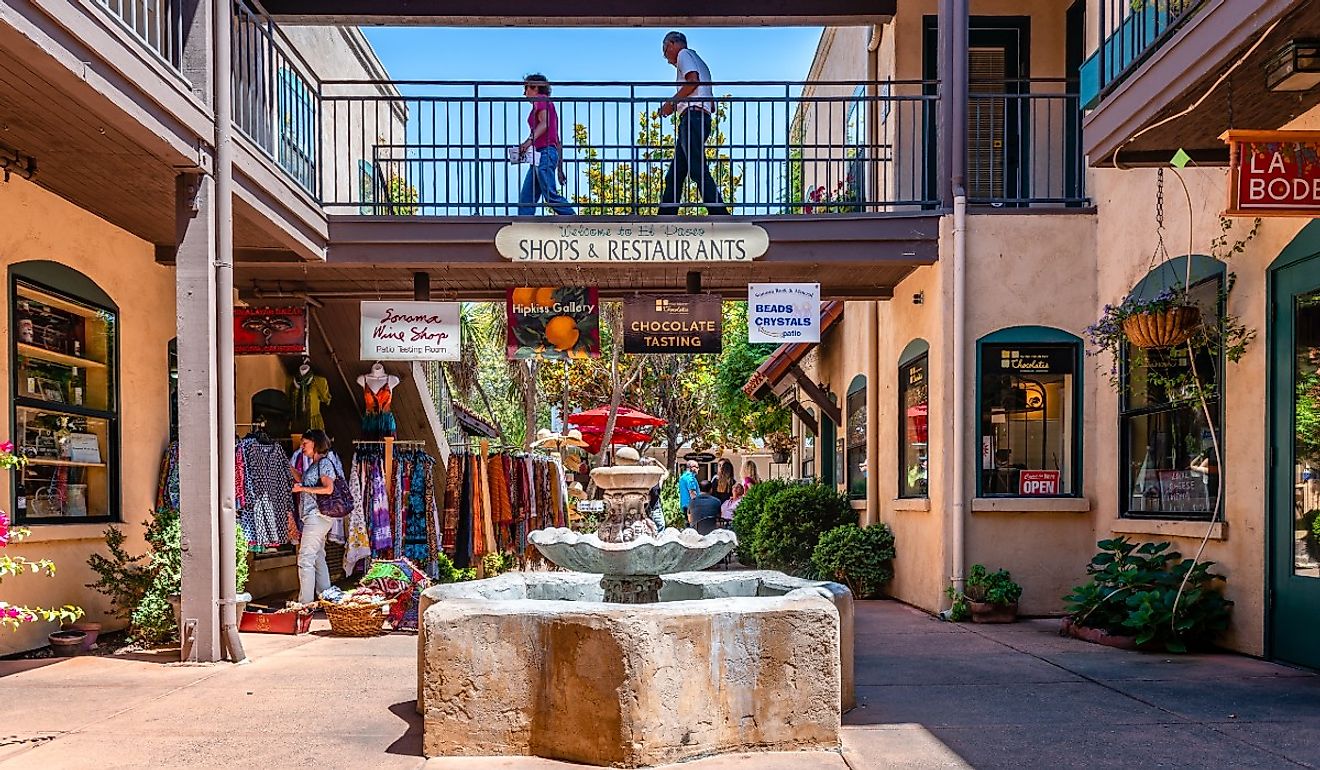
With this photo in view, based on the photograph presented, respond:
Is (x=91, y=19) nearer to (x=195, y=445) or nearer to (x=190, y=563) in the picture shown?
(x=195, y=445)

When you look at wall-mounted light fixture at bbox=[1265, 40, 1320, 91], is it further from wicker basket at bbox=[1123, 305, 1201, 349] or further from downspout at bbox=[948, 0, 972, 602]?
downspout at bbox=[948, 0, 972, 602]

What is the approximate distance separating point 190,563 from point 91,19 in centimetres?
360

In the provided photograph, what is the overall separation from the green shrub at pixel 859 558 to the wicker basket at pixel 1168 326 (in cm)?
470

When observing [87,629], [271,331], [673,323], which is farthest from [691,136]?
[87,629]

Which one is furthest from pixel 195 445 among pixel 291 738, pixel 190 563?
pixel 291 738

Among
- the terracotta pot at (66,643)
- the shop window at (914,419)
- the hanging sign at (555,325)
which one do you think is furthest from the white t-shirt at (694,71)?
the terracotta pot at (66,643)

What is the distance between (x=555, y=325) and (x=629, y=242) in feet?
4.72

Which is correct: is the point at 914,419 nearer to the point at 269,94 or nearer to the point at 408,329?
the point at 408,329

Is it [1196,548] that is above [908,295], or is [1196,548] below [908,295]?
below

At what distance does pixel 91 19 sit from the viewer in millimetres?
6445

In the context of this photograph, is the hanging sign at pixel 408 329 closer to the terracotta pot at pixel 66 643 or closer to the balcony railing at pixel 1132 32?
the terracotta pot at pixel 66 643

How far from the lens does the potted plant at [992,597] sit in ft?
33.6

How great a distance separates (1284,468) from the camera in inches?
296

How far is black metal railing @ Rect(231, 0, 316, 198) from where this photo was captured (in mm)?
9602
